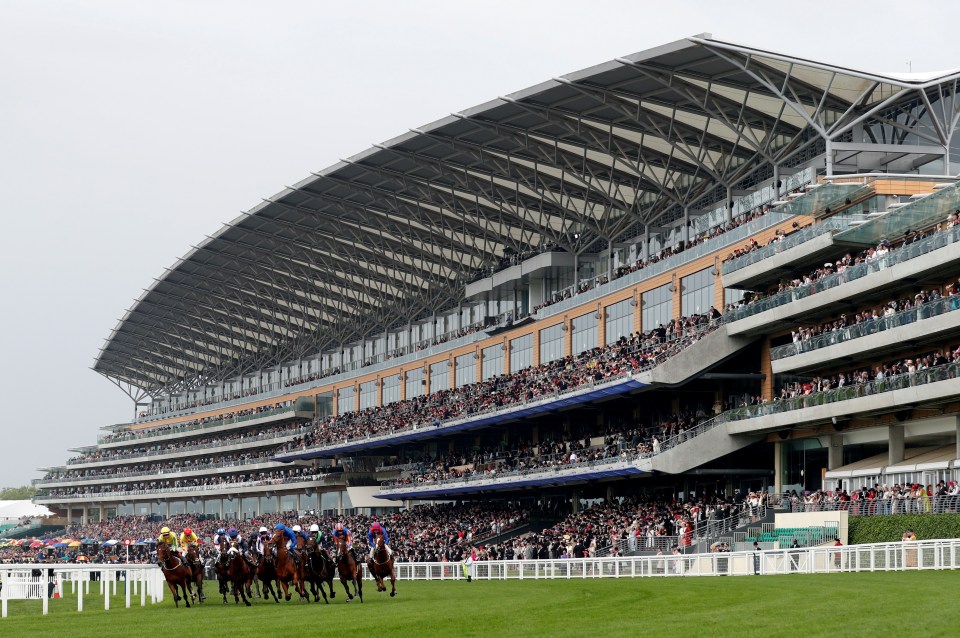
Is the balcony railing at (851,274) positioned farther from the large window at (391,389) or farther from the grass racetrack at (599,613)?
the large window at (391,389)

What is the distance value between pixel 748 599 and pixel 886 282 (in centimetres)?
2052

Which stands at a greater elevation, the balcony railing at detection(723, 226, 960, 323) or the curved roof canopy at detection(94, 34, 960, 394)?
the curved roof canopy at detection(94, 34, 960, 394)

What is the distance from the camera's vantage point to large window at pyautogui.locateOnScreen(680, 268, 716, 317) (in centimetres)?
5206

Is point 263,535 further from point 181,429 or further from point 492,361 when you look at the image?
point 181,429

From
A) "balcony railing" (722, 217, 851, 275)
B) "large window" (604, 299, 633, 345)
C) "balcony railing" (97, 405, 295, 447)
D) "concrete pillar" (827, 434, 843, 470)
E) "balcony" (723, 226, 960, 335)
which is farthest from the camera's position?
"balcony railing" (97, 405, 295, 447)

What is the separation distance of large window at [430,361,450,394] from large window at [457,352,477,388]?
4.59ft

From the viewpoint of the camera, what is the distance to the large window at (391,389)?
86.3 m

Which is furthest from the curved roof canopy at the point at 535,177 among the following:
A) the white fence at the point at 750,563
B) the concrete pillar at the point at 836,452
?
the white fence at the point at 750,563

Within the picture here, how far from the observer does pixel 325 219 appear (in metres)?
72.8

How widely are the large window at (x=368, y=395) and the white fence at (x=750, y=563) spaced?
156 ft

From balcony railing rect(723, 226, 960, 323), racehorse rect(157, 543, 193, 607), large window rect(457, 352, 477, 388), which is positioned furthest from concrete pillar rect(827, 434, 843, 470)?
large window rect(457, 352, 477, 388)

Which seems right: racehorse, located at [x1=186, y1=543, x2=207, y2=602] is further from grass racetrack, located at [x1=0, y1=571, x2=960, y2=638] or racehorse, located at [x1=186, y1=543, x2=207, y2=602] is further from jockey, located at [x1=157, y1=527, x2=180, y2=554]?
grass racetrack, located at [x1=0, y1=571, x2=960, y2=638]

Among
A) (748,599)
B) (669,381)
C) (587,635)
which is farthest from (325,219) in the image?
(587,635)

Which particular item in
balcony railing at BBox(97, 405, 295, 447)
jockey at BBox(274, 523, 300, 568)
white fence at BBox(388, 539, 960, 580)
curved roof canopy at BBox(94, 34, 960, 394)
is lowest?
white fence at BBox(388, 539, 960, 580)
